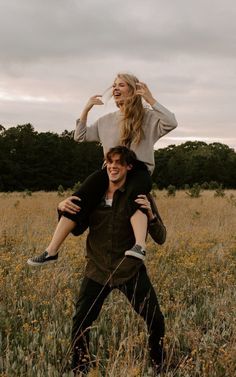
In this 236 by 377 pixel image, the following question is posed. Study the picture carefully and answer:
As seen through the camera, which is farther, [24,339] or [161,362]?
[24,339]

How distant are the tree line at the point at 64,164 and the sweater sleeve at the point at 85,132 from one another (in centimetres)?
5512

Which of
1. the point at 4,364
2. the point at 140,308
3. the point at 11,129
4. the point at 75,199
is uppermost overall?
the point at 11,129

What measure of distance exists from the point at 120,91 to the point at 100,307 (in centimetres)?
151

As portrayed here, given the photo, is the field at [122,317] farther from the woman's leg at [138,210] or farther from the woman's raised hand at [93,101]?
the woman's raised hand at [93,101]

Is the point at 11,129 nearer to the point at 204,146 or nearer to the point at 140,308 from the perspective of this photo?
the point at 204,146

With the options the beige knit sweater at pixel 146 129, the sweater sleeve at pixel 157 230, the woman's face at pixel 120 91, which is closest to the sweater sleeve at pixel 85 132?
the beige knit sweater at pixel 146 129

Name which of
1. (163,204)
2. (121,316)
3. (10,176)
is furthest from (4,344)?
(10,176)

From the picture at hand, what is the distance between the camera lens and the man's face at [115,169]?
129 inches

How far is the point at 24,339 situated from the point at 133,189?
1.58 m

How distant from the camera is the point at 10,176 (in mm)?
59125

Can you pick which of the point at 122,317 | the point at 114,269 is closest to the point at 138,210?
the point at 114,269

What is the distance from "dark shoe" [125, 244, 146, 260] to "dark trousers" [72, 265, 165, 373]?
19 cm

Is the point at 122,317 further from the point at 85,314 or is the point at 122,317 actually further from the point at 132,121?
the point at 132,121

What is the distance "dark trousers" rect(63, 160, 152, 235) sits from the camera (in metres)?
3.28
